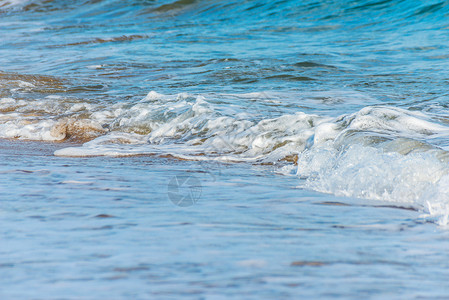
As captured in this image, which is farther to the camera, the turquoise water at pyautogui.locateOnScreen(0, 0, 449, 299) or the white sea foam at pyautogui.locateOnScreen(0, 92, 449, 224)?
the white sea foam at pyautogui.locateOnScreen(0, 92, 449, 224)

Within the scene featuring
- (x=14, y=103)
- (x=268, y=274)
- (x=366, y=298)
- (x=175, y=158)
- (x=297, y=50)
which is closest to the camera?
(x=366, y=298)

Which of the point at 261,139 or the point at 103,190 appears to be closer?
the point at 103,190

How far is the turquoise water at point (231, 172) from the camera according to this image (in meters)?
1.54

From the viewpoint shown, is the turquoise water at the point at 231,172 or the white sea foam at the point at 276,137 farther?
the white sea foam at the point at 276,137

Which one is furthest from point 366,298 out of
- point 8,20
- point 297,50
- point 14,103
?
point 8,20

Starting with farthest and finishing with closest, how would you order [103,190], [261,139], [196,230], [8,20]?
[8,20]
[261,139]
[103,190]
[196,230]

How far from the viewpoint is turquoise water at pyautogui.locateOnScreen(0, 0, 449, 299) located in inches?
60.6

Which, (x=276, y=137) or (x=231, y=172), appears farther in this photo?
(x=276, y=137)

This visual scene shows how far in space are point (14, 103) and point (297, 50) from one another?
16.3ft

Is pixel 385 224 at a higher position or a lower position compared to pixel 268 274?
lower

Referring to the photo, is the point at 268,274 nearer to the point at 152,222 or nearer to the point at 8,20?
the point at 152,222

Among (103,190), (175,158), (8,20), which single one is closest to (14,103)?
(175,158)

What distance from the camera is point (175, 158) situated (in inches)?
156

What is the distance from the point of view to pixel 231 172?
336 cm
